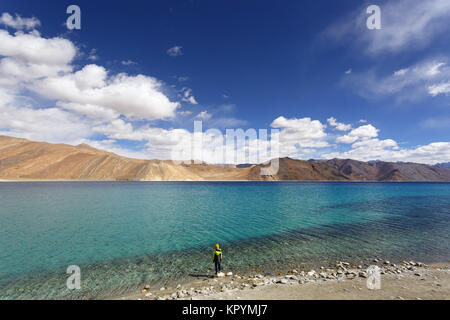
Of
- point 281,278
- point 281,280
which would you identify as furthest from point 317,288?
point 281,278

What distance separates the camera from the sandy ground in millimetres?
9734

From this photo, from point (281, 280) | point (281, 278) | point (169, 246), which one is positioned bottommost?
point (169, 246)

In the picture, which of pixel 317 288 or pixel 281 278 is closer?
pixel 317 288

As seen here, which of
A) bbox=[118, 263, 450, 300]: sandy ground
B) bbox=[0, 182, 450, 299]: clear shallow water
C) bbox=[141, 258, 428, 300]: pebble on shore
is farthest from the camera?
bbox=[0, 182, 450, 299]: clear shallow water

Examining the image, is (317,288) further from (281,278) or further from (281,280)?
(281,278)

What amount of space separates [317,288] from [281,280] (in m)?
2.10

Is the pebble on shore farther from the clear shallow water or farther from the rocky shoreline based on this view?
the clear shallow water

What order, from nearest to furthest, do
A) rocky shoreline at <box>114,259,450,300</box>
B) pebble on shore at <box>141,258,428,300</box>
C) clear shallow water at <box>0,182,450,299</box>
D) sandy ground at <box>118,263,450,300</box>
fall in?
1. sandy ground at <box>118,263,450,300</box>
2. rocky shoreline at <box>114,259,450,300</box>
3. pebble on shore at <box>141,258,428,300</box>
4. clear shallow water at <box>0,182,450,299</box>

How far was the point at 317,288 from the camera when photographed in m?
10.7

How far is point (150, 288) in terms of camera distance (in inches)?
476

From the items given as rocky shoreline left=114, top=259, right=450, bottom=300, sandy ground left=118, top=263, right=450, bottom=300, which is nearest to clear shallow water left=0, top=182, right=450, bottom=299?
rocky shoreline left=114, top=259, right=450, bottom=300

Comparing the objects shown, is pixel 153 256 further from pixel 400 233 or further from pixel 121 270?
pixel 400 233
